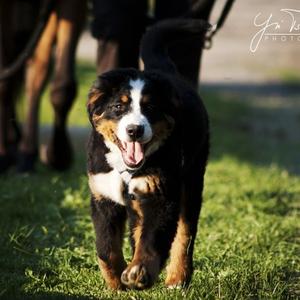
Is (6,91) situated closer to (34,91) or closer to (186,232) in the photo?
(34,91)

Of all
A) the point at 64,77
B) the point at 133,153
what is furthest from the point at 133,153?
the point at 64,77

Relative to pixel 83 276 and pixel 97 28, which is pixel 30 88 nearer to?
pixel 97 28

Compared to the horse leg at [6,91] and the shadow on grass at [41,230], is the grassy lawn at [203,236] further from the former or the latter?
the horse leg at [6,91]

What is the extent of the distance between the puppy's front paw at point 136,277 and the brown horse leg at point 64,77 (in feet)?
12.4

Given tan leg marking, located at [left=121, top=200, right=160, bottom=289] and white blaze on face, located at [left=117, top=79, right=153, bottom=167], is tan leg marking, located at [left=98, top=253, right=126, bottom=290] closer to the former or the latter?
tan leg marking, located at [left=121, top=200, right=160, bottom=289]

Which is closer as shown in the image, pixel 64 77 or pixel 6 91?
pixel 64 77

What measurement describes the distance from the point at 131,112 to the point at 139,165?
237 millimetres

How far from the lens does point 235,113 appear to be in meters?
13.9

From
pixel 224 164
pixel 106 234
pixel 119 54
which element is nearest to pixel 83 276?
pixel 106 234

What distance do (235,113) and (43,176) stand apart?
6.63m

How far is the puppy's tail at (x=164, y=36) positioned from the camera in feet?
16.8

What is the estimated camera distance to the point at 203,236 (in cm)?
566

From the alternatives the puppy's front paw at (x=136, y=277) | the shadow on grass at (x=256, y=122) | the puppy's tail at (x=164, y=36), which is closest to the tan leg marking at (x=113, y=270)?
the puppy's front paw at (x=136, y=277)

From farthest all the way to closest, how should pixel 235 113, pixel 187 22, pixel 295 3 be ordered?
pixel 295 3 < pixel 235 113 < pixel 187 22
